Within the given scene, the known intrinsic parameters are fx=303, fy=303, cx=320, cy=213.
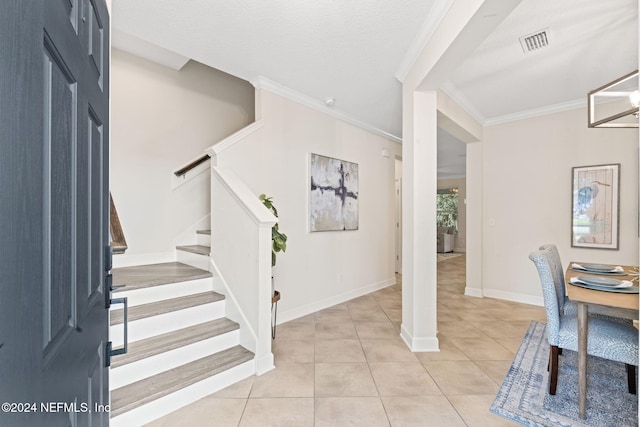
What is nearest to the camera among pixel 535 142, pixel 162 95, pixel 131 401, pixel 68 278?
pixel 68 278

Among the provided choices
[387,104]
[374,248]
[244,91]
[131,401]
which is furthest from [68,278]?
[374,248]

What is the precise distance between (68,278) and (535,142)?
507cm

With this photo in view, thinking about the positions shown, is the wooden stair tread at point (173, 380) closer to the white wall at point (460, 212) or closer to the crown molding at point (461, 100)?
the crown molding at point (461, 100)

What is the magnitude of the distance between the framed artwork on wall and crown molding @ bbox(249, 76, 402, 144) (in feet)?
9.01

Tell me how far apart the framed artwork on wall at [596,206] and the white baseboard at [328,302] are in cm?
266

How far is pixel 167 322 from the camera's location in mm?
2275

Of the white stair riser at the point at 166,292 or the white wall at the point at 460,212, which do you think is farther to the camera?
the white wall at the point at 460,212

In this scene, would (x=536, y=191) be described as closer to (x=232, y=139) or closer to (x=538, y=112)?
(x=538, y=112)

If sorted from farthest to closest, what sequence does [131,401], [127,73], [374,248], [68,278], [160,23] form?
[374,248], [127,73], [160,23], [131,401], [68,278]

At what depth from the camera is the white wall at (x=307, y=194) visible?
10.8ft

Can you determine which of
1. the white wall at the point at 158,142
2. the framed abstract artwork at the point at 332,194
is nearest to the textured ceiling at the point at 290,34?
the white wall at the point at 158,142

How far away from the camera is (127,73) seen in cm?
314

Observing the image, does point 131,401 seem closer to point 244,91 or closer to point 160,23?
point 160,23

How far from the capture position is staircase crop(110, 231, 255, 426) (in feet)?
6.03
